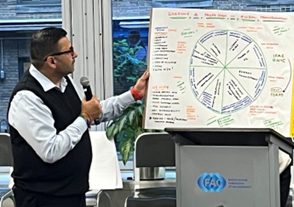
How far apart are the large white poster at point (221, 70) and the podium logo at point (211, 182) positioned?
52cm

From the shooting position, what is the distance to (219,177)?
7.23 ft

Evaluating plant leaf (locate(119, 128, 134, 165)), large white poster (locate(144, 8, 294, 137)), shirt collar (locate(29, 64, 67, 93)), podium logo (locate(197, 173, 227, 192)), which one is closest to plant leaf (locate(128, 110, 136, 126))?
plant leaf (locate(119, 128, 134, 165))

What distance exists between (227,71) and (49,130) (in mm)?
1042

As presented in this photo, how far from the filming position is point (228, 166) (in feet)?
7.20

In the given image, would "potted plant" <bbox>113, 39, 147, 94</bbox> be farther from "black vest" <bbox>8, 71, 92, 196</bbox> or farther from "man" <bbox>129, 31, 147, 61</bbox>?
"black vest" <bbox>8, 71, 92, 196</bbox>

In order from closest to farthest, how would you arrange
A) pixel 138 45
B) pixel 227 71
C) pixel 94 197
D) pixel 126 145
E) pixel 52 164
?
1. pixel 52 164
2. pixel 227 71
3. pixel 94 197
4. pixel 126 145
5. pixel 138 45

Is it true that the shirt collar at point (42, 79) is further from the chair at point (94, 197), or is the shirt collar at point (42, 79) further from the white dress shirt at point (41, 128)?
the chair at point (94, 197)

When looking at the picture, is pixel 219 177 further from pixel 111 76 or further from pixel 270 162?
pixel 111 76

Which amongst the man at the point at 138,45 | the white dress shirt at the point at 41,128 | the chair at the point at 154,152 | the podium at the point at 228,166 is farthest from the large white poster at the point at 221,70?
the man at the point at 138,45

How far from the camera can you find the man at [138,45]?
13.7 feet

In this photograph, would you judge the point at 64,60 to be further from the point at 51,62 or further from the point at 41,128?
the point at 41,128

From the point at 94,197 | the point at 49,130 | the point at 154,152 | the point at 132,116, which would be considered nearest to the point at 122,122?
the point at 132,116

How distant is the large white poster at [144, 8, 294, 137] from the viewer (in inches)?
106

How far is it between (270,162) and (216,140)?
0.91ft
